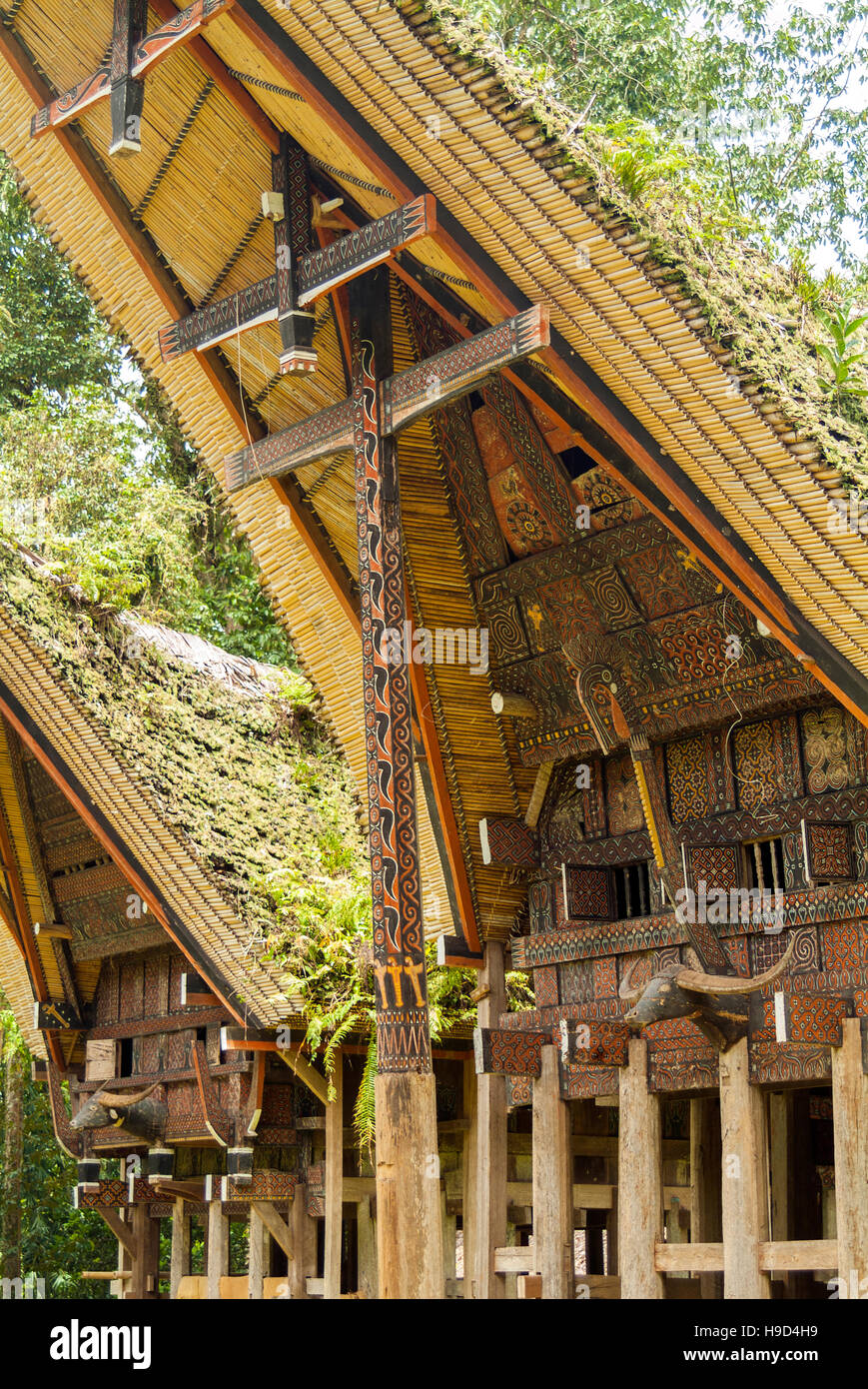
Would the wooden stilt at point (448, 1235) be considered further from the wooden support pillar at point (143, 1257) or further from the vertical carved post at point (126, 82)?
the vertical carved post at point (126, 82)

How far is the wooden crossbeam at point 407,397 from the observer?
6.78 m

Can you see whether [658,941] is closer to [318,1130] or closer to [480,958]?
[480,958]

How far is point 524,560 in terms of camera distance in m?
8.80

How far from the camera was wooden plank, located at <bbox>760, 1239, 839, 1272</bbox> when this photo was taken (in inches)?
283

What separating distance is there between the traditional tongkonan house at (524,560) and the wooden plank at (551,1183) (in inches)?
0.8

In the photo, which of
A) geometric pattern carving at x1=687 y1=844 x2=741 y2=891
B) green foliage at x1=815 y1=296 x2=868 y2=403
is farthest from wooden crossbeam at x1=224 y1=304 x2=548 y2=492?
geometric pattern carving at x1=687 y1=844 x2=741 y2=891

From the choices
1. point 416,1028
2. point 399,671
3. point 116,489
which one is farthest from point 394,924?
point 116,489

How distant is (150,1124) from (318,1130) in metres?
1.33

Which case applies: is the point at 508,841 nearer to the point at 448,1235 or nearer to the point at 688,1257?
the point at 688,1257

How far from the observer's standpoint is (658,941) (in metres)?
8.36

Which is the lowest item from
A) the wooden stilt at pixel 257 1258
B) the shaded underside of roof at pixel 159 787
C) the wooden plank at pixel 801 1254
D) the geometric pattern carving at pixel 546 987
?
the wooden plank at pixel 801 1254

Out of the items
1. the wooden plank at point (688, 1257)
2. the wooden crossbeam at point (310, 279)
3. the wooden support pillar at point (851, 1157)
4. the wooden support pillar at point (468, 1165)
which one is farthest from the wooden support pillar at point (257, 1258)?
the wooden crossbeam at point (310, 279)

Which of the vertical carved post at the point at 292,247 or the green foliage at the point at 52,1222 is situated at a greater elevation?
the vertical carved post at the point at 292,247

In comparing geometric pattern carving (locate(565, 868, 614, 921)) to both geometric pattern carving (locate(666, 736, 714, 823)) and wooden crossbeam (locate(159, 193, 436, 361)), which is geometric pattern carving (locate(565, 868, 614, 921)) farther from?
wooden crossbeam (locate(159, 193, 436, 361))
